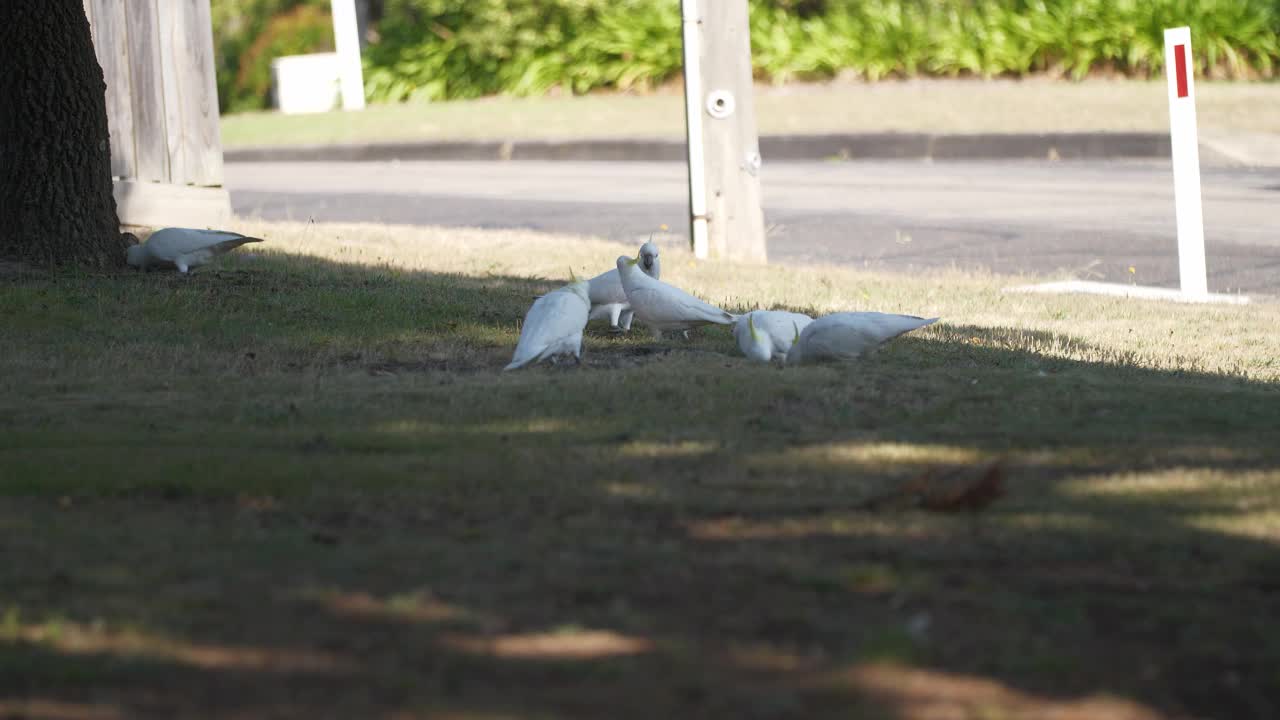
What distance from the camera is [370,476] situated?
3859 mm

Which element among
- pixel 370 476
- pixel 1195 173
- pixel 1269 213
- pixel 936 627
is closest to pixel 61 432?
pixel 370 476

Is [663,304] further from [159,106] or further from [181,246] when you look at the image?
[159,106]

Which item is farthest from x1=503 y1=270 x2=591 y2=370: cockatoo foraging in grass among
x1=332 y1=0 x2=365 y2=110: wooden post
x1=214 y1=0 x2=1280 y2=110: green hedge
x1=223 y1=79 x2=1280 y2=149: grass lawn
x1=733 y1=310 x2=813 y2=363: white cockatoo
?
x1=332 y1=0 x2=365 y2=110: wooden post

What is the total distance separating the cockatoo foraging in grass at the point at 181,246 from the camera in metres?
6.95

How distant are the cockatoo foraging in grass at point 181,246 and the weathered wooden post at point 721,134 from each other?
3.17m

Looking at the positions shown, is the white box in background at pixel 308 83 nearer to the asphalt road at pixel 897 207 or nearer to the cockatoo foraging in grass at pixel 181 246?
the asphalt road at pixel 897 207

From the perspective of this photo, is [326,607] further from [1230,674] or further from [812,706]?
[1230,674]

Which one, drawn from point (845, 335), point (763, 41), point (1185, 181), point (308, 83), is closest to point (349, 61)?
point (308, 83)

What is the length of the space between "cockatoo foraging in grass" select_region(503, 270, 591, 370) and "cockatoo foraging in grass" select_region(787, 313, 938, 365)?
Result: 0.76 meters

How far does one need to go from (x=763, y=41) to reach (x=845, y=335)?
55.3ft

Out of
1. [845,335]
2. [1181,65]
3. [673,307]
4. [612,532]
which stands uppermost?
[1181,65]

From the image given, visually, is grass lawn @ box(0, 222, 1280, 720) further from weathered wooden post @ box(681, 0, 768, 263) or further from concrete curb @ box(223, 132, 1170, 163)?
concrete curb @ box(223, 132, 1170, 163)

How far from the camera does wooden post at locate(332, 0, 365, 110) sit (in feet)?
72.4

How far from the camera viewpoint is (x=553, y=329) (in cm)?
554
